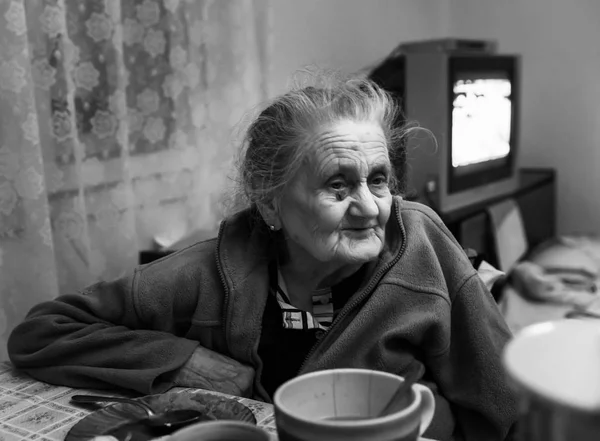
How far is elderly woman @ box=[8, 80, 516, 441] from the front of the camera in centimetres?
106

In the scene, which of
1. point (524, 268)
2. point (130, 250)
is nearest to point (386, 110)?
point (130, 250)

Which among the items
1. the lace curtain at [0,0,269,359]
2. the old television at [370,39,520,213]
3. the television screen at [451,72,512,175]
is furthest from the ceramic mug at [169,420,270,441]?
the television screen at [451,72,512,175]

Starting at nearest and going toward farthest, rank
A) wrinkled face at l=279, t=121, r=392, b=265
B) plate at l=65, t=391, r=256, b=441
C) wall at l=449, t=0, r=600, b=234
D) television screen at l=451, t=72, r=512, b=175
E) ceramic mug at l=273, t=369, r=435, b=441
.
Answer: ceramic mug at l=273, t=369, r=435, b=441
plate at l=65, t=391, r=256, b=441
wrinkled face at l=279, t=121, r=392, b=265
television screen at l=451, t=72, r=512, b=175
wall at l=449, t=0, r=600, b=234

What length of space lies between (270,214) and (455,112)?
1554 millimetres

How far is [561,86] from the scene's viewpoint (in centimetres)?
360

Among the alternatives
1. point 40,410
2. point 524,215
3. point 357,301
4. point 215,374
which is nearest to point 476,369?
point 357,301

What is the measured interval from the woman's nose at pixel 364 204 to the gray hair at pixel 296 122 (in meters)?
0.12

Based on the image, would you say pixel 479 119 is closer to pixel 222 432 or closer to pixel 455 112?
pixel 455 112

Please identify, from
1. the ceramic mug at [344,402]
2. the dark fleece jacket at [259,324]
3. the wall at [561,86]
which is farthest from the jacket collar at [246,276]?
the wall at [561,86]

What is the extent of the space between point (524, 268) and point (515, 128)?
714 mm

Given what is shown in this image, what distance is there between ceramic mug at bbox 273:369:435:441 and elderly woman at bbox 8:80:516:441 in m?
0.41

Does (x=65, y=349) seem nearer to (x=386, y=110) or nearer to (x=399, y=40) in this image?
(x=386, y=110)

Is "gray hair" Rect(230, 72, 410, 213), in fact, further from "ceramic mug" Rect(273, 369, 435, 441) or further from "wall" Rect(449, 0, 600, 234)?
"wall" Rect(449, 0, 600, 234)

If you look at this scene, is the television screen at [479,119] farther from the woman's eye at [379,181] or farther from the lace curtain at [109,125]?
the woman's eye at [379,181]
